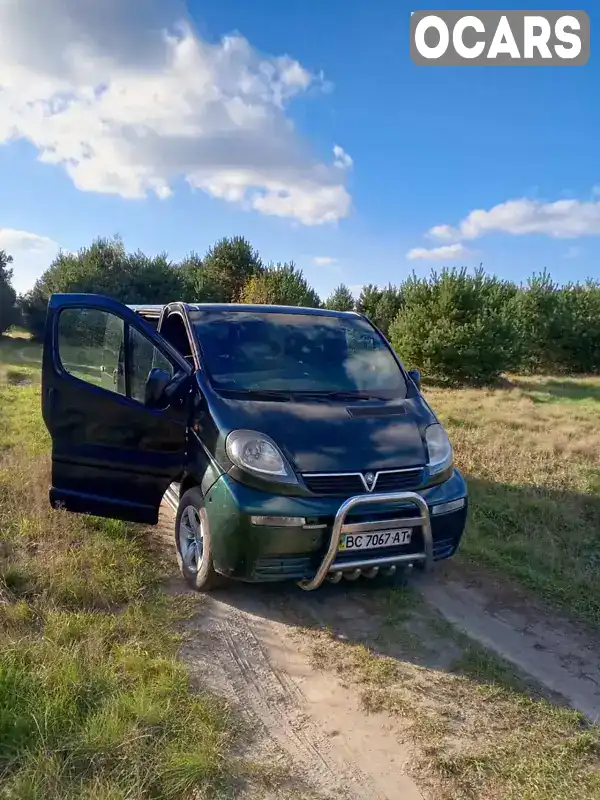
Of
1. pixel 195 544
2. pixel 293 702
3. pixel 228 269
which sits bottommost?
pixel 293 702

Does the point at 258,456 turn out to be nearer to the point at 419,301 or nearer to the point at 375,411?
the point at 375,411

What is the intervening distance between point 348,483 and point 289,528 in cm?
46

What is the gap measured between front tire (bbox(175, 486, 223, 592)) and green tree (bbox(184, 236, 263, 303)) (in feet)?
108

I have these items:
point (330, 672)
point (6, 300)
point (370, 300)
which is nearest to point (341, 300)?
point (370, 300)

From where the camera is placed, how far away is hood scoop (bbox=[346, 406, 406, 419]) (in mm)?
Result: 3973

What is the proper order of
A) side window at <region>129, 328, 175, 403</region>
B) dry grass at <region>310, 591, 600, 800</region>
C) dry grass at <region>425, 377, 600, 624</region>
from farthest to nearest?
dry grass at <region>425, 377, 600, 624</region>, side window at <region>129, 328, 175, 403</region>, dry grass at <region>310, 591, 600, 800</region>

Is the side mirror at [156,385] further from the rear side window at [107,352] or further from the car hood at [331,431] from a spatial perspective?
the car hood at [331,431]

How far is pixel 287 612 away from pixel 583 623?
1.98 metres

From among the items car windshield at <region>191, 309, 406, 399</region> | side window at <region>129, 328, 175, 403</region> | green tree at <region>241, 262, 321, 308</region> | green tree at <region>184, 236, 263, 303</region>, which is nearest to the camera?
side window at <region>129, 328, 175, 403</region>

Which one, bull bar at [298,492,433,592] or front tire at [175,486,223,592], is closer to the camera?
bull bar at [298,492,433,592]

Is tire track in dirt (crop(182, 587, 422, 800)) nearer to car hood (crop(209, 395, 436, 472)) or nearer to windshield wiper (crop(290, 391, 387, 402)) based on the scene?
car hood (crop(209, 395, 436, 472))

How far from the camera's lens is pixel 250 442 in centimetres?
354

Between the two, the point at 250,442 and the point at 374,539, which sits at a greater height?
the point at 250,442

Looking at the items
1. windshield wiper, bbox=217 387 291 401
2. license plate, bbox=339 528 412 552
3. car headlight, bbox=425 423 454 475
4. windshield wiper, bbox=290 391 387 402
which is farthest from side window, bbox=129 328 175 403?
car headlight, bbox=425 423 454 475
